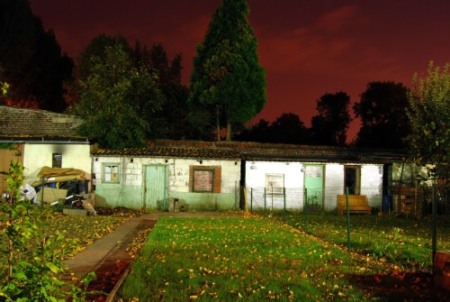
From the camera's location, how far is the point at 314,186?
2747 cm

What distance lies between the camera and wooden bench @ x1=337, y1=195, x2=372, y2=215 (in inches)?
1024

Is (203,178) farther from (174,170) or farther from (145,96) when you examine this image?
(145,96)

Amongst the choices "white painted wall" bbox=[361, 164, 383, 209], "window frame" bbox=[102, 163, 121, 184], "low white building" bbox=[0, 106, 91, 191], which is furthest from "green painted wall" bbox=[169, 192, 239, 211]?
"white painted wall" bbox=[361, 164, 383, 209]

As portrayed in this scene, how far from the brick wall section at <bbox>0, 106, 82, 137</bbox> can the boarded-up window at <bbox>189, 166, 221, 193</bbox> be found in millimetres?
8368

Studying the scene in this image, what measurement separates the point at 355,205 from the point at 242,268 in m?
16.7

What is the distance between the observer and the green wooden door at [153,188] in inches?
1053

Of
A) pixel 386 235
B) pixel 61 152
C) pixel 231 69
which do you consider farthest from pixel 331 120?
pixel 386 235

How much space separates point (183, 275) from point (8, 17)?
50396 mm

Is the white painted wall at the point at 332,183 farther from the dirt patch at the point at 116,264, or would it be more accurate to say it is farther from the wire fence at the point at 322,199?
the dirt patch at the point at 116,264

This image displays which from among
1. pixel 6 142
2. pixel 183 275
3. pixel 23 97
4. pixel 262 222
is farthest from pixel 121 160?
pixel 23 97

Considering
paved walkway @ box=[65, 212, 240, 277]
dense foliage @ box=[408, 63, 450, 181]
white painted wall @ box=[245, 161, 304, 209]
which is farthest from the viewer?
white painted wall @ box=[245, 161, 304, 209]

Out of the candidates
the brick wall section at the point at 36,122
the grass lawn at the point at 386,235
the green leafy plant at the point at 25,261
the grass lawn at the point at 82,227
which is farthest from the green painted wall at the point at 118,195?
the green leafy plant at the point at 25,261

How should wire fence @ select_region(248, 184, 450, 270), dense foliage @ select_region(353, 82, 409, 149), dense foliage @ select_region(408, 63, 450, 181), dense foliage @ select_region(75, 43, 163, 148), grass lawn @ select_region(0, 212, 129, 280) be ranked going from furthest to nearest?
dense foliage @ select_region(353, 82, 409, 149)
dense foliage @ select_region(75, 43, 163, 148)
dense foliage @ select_region(408, 63, 450, 181)
grass lawn @ select_region(0, 212, 129, 280)
wire fence @ select_region(248, 184, 450, 270)

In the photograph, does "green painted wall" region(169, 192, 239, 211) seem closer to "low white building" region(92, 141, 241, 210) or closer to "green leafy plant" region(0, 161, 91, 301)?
"low white building" region(92, 141, 241, 210)
